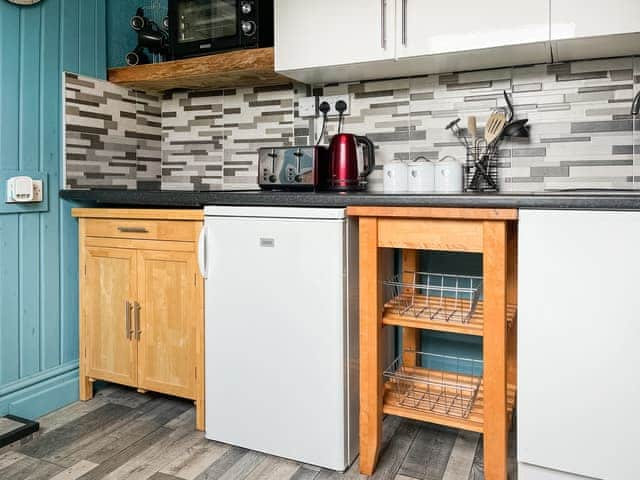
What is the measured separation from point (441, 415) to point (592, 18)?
1313 mm

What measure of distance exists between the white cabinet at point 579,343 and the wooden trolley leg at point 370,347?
0.42 meters

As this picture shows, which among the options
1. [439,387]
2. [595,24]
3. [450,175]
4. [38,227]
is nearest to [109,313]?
[38,227]

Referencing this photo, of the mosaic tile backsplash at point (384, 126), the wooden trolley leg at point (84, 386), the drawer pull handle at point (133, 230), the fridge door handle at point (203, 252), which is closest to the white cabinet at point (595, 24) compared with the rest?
the mosaic tile backsplash at point (384, 126)

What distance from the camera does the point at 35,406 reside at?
2.19m

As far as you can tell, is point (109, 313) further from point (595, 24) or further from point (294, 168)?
point (595, 24)

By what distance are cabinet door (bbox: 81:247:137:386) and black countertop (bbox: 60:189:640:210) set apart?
23 cm

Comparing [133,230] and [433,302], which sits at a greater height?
[133,230]

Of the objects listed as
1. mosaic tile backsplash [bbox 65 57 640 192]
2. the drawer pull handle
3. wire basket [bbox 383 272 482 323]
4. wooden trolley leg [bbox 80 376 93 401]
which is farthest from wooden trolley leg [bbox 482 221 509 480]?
wooden trolley leg [bbox 80 376 93 401]

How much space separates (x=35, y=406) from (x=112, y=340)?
0.37 m

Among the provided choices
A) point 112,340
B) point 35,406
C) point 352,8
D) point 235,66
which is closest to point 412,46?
point 352,8

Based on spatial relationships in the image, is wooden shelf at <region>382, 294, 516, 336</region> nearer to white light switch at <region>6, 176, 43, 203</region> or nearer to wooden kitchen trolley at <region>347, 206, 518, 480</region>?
wooden kitchen trolley at <region>347, 206, 518, 480</region>

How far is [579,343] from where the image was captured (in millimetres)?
1444

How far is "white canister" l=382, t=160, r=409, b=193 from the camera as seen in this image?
7.16ft

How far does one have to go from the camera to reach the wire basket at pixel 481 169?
2145 millimetres
